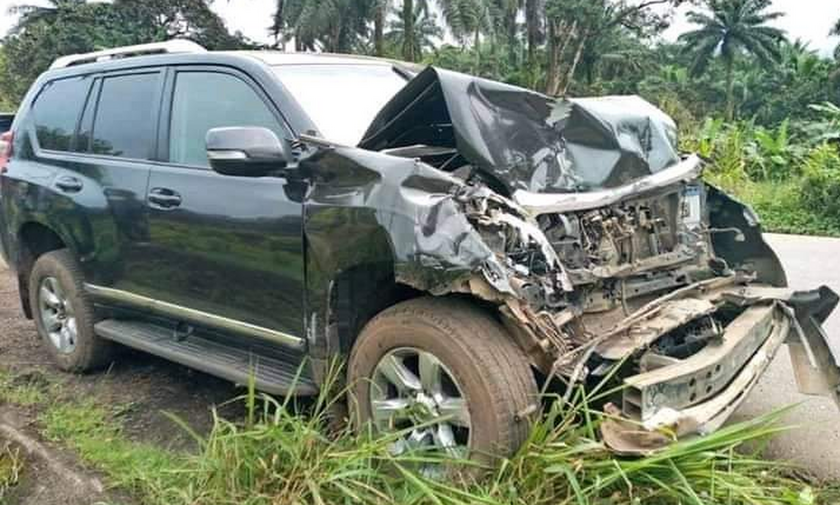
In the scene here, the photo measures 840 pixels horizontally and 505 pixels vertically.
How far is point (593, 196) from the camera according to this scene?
330 cm

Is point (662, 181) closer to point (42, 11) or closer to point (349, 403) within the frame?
point (349, 403)

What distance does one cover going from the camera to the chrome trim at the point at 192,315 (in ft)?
11.7

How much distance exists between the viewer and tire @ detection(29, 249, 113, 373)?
186 inches

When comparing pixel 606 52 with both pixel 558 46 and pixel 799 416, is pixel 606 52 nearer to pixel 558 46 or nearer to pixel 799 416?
pixel 558 46

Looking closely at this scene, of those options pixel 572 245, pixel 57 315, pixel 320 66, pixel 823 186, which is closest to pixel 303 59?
pixel 320 66

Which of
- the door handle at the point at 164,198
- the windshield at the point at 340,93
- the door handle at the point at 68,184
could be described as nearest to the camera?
the windshield at the point at 340,93

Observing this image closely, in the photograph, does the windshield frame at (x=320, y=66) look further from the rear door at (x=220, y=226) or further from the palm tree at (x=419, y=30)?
the palm tree at (x=419, y=30)

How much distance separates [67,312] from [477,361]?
10.7 ft

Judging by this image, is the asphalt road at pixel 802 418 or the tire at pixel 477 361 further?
the asphalt road at pixel 802 418

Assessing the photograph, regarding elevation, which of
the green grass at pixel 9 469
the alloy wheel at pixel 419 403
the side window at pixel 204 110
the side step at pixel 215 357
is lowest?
the green grass at pixel 9 469

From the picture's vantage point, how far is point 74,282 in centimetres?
471

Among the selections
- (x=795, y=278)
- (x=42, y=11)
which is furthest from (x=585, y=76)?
(x=795, y=278)

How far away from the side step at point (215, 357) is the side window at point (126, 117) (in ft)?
3.26

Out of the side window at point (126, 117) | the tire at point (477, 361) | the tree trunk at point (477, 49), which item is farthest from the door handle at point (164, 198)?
the tree trunk at point (477, 49)
